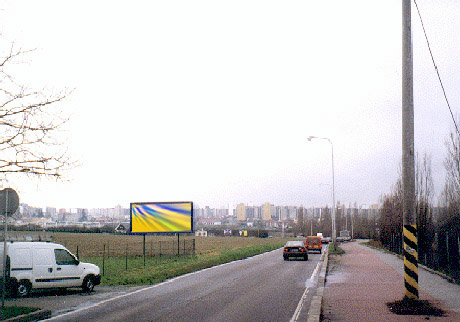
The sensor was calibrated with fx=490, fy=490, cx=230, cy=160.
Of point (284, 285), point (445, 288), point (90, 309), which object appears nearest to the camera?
point (90, 309)

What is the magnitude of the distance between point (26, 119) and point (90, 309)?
17.3ft

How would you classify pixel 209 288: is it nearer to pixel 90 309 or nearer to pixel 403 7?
pixel 90 309

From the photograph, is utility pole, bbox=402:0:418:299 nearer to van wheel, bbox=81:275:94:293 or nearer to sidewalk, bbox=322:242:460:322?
sidewalk, bbox=322:242:460:322

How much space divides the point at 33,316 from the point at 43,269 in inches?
192

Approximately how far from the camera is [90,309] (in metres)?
12.9

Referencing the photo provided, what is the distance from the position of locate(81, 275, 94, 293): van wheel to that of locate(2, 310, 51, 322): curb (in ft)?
16.7

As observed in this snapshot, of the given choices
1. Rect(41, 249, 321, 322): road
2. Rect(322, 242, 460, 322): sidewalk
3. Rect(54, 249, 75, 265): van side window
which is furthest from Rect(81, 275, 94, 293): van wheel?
Rect(322, 242, 460, 322): sidewalk

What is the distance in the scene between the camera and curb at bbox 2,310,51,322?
35.0 feet

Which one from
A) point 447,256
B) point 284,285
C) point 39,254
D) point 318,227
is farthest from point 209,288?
point 318,227

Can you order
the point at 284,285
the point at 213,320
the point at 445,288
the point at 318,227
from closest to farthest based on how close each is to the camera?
the point at 213,320 < the point at 445,288 < the point at 284,285 < the point at 318,227

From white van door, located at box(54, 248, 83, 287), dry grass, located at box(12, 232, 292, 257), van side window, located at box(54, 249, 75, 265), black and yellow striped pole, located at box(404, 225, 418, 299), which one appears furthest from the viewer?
dry grass, located at box(12, 232, 292, 257)

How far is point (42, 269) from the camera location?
15883mm

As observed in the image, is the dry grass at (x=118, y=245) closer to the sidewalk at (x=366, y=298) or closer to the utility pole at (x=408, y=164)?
the sidewalk at (x=366, y=298)

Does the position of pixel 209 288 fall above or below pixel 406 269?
below
